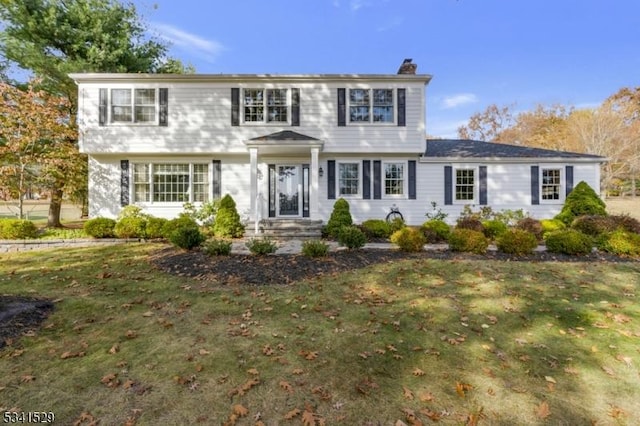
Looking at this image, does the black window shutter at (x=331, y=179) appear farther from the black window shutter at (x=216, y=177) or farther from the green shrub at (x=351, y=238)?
the green shrub at (x=351, y=238)

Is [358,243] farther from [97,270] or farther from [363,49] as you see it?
[363,49]

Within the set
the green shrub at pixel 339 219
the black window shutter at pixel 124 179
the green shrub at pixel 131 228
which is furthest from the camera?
the black window shutter at pixel 124 179

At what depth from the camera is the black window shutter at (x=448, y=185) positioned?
13.1 metres

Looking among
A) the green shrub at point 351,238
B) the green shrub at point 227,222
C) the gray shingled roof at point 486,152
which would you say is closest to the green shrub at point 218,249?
the green shrub at point 351,238

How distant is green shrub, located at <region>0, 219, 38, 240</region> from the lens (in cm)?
930

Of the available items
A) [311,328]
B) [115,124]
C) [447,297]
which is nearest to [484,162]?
[447,297]

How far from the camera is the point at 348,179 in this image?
1305 centimetres

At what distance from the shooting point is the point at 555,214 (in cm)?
1295

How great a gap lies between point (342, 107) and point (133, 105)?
26.9ft

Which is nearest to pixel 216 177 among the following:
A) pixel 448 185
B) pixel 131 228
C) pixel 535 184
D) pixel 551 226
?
pixel 131 228

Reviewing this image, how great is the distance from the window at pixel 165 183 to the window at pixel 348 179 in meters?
5.61

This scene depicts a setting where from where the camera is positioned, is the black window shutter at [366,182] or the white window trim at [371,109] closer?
the white window trim at [371,109]

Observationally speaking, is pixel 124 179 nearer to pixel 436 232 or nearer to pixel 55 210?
pixel 55 210

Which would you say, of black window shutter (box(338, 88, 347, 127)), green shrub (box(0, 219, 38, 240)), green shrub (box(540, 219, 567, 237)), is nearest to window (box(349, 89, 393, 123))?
black window shutter (box(338, 88, 347, 127))
